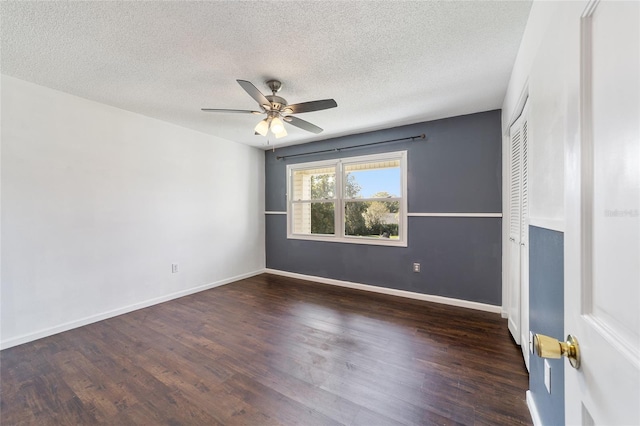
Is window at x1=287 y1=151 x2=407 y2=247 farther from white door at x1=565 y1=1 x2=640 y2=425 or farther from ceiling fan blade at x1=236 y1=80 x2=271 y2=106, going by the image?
white door at x1=565 y1=1 x2=640 y2=425

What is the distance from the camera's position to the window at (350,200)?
3.82 metres

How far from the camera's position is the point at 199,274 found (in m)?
4.02

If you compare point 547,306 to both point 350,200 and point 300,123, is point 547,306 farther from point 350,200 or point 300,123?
point 350,200

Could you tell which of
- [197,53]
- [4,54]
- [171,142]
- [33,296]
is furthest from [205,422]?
[171,142]

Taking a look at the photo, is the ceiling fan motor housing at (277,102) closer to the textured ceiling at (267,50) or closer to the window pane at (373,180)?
the textured ceiling at (267,50)

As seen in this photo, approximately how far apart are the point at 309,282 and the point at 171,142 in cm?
300

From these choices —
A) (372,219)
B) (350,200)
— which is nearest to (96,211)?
(350,200)

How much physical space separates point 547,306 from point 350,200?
10.0 ft

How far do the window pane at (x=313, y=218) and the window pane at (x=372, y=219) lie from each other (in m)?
0.30

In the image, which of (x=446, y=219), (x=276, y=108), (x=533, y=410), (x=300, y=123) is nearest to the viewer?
(x=533, y=410)

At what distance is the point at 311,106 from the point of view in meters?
2.27

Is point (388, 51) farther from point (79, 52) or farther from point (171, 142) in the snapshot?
point (171, 142)

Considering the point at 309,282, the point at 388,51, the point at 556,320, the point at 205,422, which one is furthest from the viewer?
the point at 309,282

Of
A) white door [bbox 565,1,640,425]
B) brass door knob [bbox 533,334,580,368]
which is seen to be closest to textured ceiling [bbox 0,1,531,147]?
white door [bbox 565,1,640,425]
